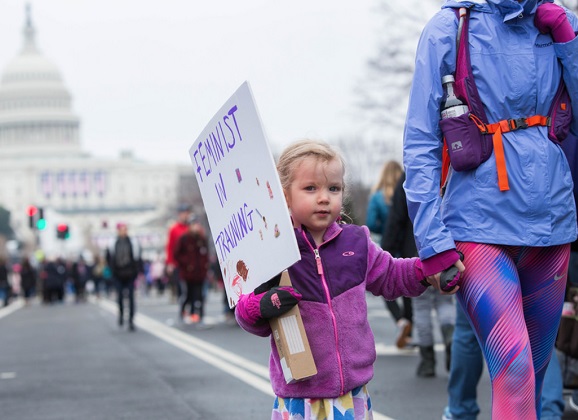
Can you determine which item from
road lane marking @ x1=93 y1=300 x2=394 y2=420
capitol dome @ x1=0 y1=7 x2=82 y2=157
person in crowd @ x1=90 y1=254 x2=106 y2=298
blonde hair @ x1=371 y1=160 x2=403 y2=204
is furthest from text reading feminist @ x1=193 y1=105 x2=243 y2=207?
capitol dome @ x1=0 y1=7 x2=82 y2=157

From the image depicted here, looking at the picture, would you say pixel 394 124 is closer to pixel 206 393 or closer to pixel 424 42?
pixel 206 393

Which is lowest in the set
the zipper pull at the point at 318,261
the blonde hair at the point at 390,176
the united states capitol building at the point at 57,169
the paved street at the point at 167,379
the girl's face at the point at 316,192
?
the paved street at the point at 167,379

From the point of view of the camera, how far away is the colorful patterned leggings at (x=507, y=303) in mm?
4402

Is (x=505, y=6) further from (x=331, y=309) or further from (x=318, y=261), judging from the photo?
(x=331, y=309)

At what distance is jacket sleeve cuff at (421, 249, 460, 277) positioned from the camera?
4.31 meters

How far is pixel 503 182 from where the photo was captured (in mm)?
4434

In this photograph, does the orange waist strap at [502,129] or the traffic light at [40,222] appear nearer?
the orange waist strap at [502,129]

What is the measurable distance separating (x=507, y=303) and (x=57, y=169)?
172 meters

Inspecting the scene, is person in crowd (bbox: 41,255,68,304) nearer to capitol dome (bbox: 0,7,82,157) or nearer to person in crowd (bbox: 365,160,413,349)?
person in crowd (bbox: 365,160,413,349)

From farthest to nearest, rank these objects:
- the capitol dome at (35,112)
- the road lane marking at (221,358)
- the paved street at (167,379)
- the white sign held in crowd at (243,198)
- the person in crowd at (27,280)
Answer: the capitol dome at (35,112)
the person in crowd at (27,280)
the road lane marking at (221,358)
the paved street at (167,379)
the white sign held in crowd at (243,198)

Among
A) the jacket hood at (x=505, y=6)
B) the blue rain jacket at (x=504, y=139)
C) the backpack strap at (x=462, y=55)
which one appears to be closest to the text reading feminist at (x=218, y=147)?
the blue rain jacket at (x=504, y=139)

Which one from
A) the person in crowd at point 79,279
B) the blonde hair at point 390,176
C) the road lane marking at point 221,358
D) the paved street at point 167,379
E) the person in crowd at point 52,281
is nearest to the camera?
the paved street at point 167,379

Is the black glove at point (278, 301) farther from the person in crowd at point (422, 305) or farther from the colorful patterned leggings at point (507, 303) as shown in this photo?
the person in crowd at point (422, 305)

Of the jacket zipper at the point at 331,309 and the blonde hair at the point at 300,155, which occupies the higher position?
the blonde hair at the point at 300,155
